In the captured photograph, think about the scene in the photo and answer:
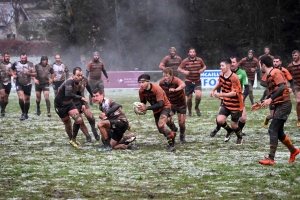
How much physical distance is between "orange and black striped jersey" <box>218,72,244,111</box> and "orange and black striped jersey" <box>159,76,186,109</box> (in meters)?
0.91

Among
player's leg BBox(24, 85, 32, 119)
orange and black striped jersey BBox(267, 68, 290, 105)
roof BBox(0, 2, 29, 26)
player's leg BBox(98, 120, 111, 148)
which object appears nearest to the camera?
orange and black striped jersey BBox(267, 68, 290, 105)

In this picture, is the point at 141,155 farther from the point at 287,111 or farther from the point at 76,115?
the point at 287,111

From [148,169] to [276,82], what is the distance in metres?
2.48

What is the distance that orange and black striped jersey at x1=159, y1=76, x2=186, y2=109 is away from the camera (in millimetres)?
12625

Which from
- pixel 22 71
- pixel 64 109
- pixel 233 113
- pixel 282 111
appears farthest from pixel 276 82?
pixel 22 71

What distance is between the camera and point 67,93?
12.4 meters

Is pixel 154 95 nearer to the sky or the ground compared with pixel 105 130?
nearer to the sky

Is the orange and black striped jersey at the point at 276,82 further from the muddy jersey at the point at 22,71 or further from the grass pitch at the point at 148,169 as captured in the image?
the muddy jersey at the point at 22,71

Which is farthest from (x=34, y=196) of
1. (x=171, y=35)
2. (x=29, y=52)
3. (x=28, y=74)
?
(x=29, y=52)

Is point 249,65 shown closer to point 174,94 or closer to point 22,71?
point 22,71

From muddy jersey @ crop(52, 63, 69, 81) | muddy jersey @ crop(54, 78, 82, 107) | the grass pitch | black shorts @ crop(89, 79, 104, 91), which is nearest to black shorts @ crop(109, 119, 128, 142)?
the grass pitch

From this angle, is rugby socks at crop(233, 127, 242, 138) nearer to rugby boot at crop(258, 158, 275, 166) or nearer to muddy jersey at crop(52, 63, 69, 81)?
rugby boot at crop(258, 158, 275, 166)

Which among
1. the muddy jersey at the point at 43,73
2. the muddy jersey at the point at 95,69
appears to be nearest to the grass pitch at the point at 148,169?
the muddy jersey at the point at 43,73

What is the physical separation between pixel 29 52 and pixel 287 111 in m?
45.4
